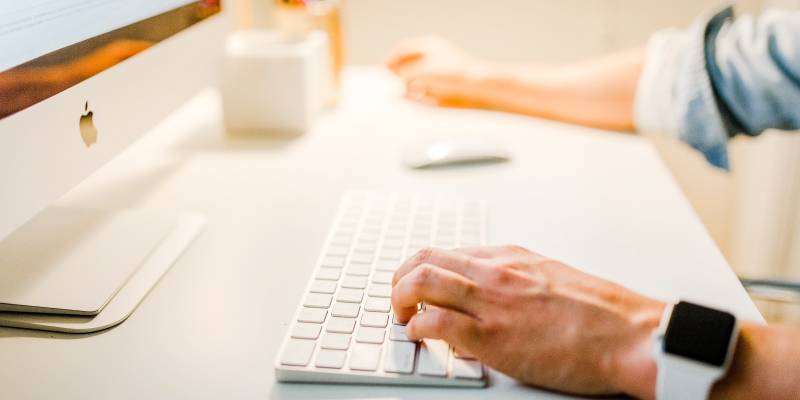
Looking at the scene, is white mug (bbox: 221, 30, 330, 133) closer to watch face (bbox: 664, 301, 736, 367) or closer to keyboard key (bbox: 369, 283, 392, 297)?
keyboard key (bbox: 369, 283, 392, 297)

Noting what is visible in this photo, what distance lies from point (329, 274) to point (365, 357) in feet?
0.33

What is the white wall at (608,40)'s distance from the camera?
1274 mm

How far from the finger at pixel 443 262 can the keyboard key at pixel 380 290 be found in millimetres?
20

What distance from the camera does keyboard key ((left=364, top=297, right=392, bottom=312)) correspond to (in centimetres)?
40

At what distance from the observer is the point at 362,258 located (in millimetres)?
466

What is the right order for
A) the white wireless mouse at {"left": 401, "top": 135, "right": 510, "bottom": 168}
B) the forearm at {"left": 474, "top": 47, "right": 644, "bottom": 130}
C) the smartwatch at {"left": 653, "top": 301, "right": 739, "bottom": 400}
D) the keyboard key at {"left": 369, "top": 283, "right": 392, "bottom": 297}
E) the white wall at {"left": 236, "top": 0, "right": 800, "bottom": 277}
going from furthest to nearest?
1. the white wall at {"left": 236, "top": 0, "right": 800, "bottom": 277}
2. the forearm at {"left": 474, "top": 47, "right": 644, "bottom": 130}
3. the white wireless mouse at {"left": 401, "top": 135, "right": 510, "bottom": 168}
4. the keyboard key at {"left": 369, "top": 283, "right": 392, "bottom": 297}
5. the smartwatch at {"left": 653, "top": 301, "right": 739, "bottom": 400}

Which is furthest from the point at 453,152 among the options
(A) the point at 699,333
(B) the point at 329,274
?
(A) the point at 699,333

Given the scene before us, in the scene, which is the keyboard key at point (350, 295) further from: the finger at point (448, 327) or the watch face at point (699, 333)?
the watch face at point (699, 333)

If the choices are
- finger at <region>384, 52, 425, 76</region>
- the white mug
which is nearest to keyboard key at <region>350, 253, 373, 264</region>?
the white mug

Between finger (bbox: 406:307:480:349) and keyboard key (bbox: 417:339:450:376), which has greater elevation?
finger (bbox: 406:307:480:349)

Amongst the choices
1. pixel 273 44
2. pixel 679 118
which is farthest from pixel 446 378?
pixel 273 44

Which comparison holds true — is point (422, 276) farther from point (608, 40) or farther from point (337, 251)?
point (608, 40)

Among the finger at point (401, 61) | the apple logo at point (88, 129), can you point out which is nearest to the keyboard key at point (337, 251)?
the apple logo at point (88, 129)

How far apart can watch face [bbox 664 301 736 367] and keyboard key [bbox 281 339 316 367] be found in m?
0.21
